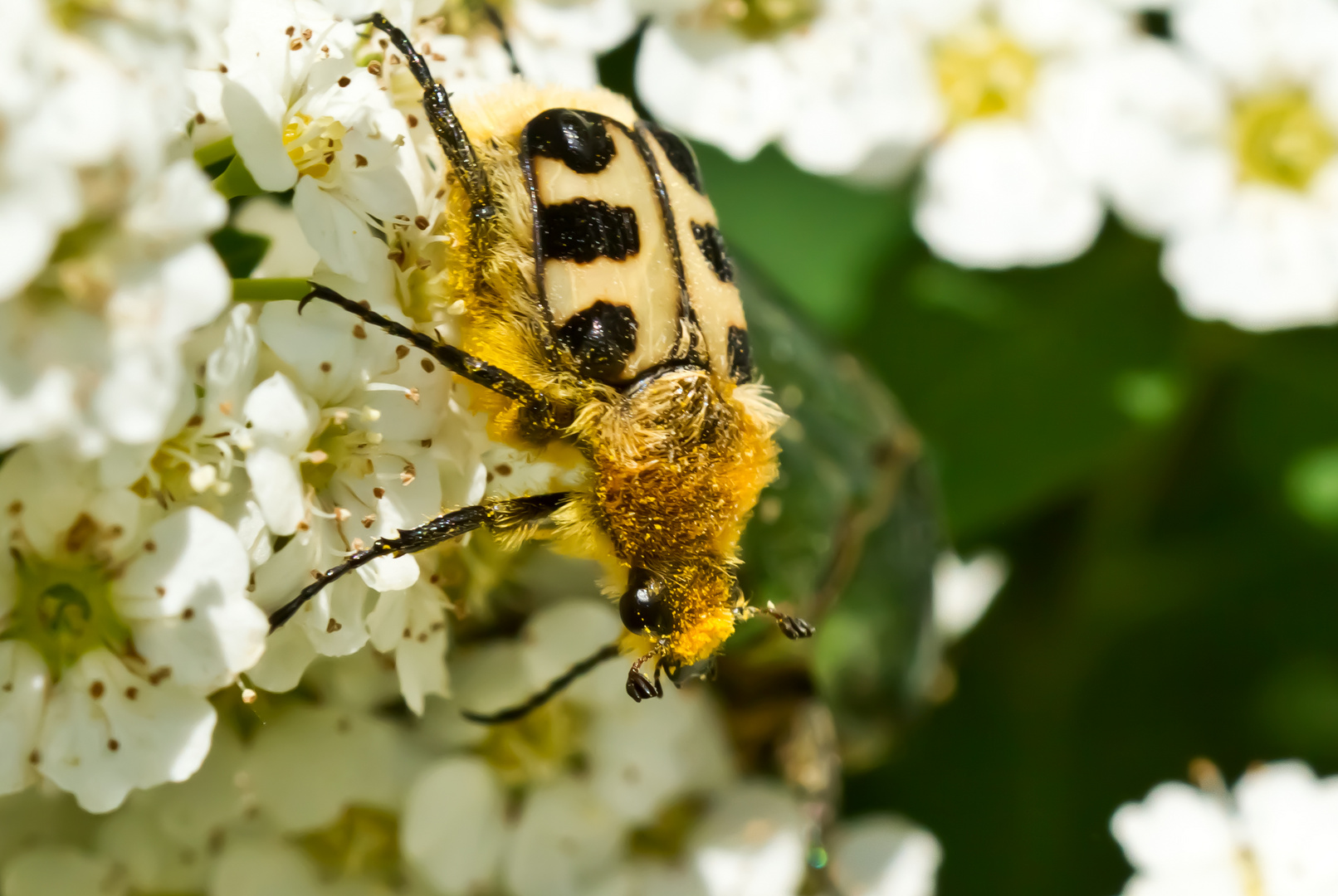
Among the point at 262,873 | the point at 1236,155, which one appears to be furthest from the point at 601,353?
the point at 1236,155

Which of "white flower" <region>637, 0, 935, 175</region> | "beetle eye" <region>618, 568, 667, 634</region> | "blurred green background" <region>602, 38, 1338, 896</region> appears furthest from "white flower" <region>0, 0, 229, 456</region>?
"blurred green background" <region>602, 38, 1338, 896</region>

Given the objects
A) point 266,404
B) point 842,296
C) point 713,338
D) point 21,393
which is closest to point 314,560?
point 266,404

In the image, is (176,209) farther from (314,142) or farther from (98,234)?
(314,142)

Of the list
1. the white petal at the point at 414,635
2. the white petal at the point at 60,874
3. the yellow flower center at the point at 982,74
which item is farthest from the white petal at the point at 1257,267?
the white petal at the point at 60,874

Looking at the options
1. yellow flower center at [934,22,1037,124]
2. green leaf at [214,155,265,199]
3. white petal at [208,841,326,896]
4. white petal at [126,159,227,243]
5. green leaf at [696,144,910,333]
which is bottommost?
white petal at [208,841,326,896]

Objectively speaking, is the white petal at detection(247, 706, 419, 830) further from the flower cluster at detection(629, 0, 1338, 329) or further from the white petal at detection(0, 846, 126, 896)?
the flower cluster at detection(629, 0, 1338, 329)

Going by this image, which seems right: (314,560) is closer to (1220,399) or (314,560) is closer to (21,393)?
(21,393)
